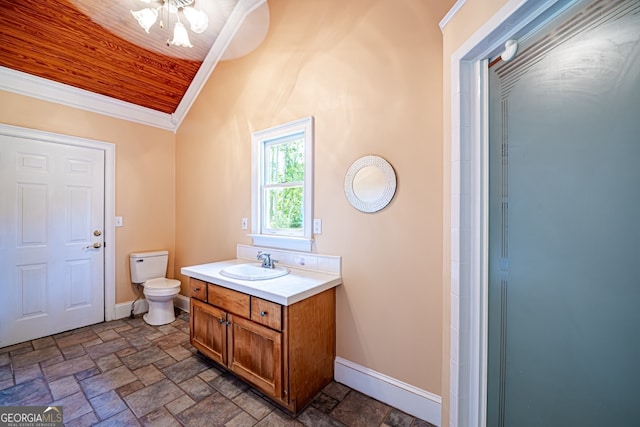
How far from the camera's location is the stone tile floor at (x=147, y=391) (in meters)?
1.59

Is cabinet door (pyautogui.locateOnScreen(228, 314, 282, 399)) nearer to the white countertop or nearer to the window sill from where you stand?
the white countertop

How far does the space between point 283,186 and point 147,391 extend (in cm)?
187

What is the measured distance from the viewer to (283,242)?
231 cm

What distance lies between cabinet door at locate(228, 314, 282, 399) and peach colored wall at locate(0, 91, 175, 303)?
2.22 metres

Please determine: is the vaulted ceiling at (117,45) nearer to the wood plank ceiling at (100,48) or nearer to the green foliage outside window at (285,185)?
the wood plank ceiling at (100,48)

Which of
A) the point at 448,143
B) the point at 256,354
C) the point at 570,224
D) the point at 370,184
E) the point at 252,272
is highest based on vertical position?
the point at 448,143

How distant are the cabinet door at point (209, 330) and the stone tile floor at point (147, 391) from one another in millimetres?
164

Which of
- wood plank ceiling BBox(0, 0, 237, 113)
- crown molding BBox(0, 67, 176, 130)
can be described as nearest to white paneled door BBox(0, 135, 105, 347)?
crown molding BBox(0, 67, 176, 130)

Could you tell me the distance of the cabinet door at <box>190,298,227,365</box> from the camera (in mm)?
1975

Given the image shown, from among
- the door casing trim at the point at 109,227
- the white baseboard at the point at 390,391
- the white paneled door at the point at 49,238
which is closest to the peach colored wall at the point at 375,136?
the white baseboard at the point at 390,391

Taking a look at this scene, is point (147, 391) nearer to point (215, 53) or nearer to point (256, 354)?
point (256, 354)

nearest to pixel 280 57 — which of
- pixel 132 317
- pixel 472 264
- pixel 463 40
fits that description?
pixel 463 40

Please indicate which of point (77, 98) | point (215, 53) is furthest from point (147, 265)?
point (215, 53)

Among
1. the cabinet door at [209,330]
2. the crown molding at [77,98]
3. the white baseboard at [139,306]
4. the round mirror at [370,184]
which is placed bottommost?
the white baseboard at [139,306]
